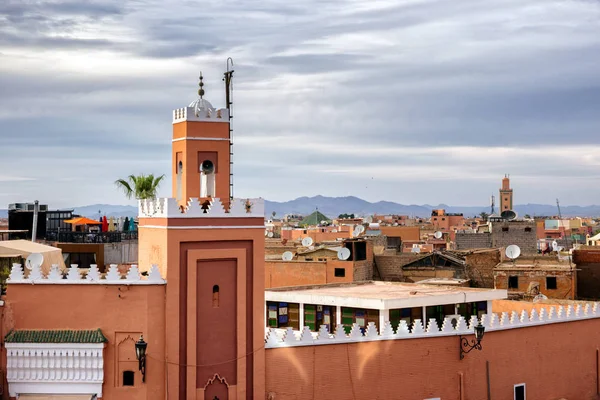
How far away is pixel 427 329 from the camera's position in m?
19.7

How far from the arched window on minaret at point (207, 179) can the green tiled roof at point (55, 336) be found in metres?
3.78

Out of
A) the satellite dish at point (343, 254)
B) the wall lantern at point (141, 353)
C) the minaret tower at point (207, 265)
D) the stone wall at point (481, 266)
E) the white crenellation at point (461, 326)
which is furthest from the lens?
the stone wall at point (481, 266)

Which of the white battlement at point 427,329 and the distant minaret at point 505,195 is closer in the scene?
the white battlement at point 427,329

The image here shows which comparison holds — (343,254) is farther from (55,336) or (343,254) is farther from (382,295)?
(55,336)

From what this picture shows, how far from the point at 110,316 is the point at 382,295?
9.78m

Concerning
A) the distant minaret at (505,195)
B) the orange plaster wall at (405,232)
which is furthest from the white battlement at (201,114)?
the distant minaret at (505,195)

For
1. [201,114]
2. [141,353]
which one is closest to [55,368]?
[141,353]

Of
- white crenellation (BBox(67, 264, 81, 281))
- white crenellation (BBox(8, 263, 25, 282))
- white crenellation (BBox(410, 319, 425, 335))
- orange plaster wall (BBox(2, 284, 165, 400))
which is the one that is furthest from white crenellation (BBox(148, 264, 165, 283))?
white crenellation (BBox(410, 319, 425, 335))

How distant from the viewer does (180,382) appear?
1658cm

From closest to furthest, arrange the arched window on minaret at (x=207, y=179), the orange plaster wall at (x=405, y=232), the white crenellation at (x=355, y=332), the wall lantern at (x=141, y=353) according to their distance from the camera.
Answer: the wall lantern at (x=141, y=353) → the arched window on minaret at (x=207, y=179) → the white crenellation at (x=355, y=332) → the orange plaster wall at (x=405, y=232)

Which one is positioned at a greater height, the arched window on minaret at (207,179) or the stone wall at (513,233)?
the arched window on minaret at (207,179)

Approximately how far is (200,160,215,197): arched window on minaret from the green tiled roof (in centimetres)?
378

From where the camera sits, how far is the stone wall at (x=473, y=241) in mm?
56250

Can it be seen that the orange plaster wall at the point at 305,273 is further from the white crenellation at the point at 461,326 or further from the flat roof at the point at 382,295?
the white crenellation at the point at 461,326
